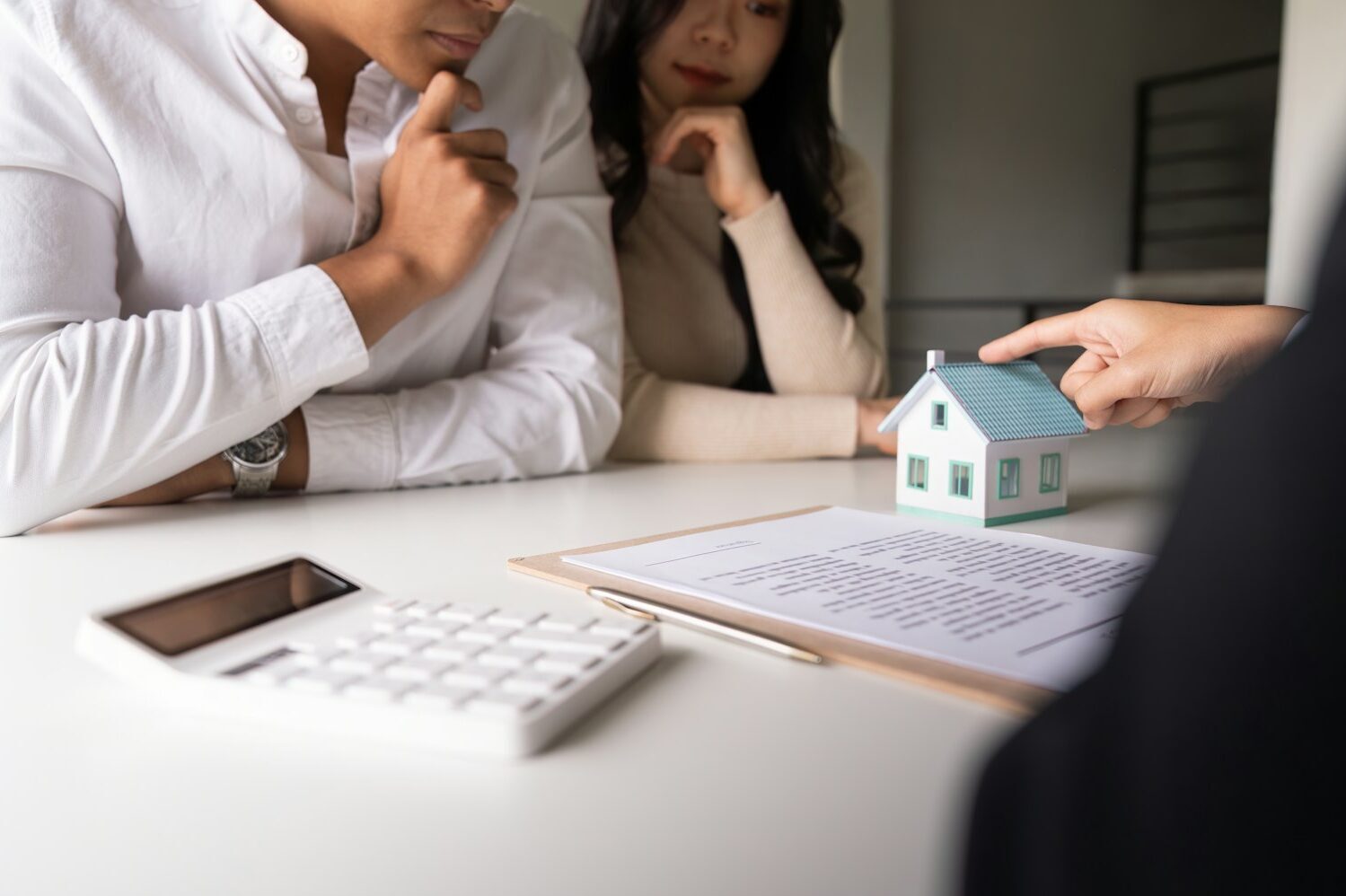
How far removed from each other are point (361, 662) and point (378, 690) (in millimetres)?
27

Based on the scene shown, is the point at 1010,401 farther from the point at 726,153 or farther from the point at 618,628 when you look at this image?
the point at 726,153

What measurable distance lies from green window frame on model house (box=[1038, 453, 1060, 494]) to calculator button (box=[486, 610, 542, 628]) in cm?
52

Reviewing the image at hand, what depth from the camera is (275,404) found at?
84 cm

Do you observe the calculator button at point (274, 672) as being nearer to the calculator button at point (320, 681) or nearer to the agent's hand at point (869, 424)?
the calculator button at point (320, 681)

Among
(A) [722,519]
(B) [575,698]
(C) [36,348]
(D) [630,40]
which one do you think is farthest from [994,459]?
(D) [630,40]

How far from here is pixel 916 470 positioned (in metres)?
0.85

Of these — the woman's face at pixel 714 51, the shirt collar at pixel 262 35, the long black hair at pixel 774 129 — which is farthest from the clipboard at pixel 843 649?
the woman's face at pixel 714 51

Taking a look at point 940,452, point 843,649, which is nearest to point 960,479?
point 940,452

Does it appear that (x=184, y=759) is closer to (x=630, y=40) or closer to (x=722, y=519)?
(x=722, y=519)

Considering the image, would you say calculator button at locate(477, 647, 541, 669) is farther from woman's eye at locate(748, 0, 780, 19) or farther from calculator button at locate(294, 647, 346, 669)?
woman's eye at locate(748, 0, 780, 19)

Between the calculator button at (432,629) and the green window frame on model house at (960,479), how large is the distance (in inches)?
18.9

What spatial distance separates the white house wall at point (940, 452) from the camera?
2.56 ft

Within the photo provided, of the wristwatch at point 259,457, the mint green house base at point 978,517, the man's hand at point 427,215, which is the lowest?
the mint green house base at point 978,517

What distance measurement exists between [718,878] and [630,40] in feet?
4.51
